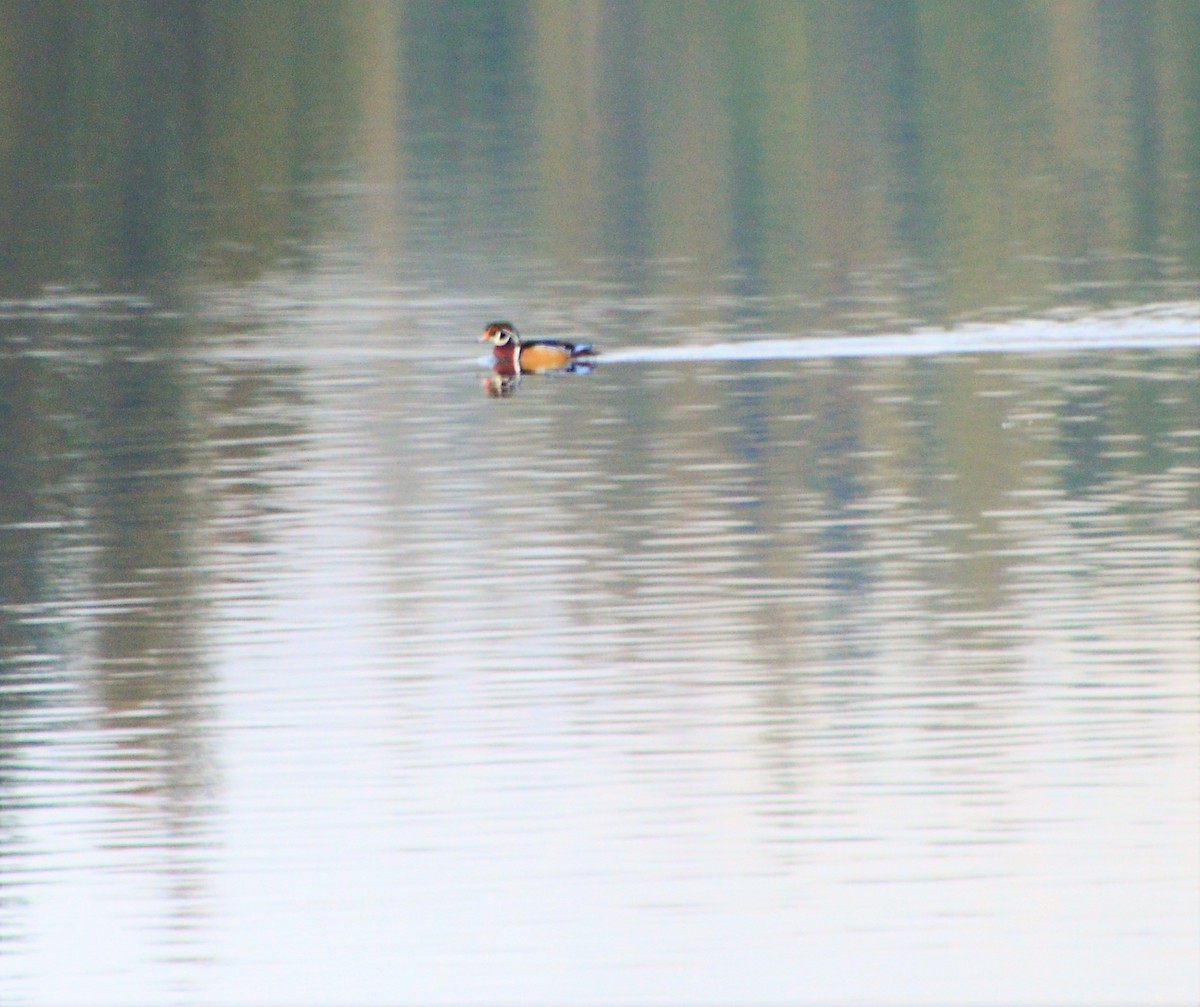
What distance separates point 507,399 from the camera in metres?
28.5

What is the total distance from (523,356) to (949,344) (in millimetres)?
4125

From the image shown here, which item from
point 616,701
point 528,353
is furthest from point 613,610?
point 528,353

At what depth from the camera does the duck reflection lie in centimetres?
2941

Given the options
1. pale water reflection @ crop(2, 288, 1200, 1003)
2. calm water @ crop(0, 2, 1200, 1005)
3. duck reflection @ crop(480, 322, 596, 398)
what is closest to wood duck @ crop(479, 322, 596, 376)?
duck reflection @ crop(480, 322, 596, 398)

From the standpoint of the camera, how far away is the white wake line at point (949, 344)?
30.2 metres

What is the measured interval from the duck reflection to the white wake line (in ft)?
2.14

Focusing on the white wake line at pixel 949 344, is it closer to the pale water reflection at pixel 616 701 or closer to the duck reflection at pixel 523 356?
the duck reflection at pixel 523 356

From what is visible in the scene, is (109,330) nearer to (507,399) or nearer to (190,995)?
(507,399)

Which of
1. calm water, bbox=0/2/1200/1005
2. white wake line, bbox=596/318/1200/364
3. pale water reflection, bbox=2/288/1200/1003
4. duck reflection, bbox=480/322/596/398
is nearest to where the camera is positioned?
pale water reflection, bbox=2/288/1200/1003

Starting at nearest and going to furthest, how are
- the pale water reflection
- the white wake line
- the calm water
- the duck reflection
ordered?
the pale water reflection
the calm water
the duck reflection
the white wake line

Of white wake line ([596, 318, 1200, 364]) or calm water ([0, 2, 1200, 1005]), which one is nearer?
calm water ([0, 2, 1200, 1005])

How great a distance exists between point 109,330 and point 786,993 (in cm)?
2300

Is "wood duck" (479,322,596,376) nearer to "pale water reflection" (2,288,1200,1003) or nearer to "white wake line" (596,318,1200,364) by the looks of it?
"white wake line" (596,318,1200,364)

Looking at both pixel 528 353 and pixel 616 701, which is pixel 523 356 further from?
pixel 616 701
